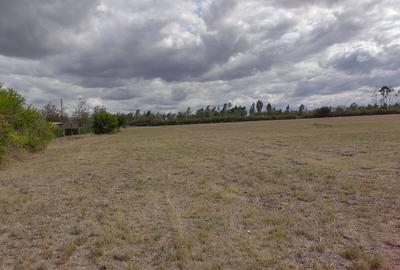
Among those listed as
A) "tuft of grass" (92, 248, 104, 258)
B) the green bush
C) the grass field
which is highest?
the green bush

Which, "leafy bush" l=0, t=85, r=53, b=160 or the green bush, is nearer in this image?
"leafy bush" l=0, t=85, r=53, b=160

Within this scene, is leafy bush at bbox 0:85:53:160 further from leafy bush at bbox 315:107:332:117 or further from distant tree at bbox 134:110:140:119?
distant tree at bbox 134:110:140:119

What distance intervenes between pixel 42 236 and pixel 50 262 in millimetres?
1164

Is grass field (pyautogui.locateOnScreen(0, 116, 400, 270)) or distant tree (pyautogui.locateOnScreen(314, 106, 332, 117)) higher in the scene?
distant tree (pyautogui.locateOnScreen(314, 106, 332, 117))

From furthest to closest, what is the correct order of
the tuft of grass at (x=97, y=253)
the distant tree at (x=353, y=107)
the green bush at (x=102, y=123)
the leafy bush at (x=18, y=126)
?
the distant tree at (x=353, y=107), the green bush at (x=102, y=123), the leafy bush at (x=18, y=126), the tuft of grass at (x=97, y=253)

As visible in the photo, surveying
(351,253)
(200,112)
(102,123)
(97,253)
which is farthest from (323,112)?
(97,253)

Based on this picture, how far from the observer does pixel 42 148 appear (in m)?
22.7

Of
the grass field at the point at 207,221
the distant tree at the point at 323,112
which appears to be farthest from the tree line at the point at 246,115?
the grass field at the point at 207,221

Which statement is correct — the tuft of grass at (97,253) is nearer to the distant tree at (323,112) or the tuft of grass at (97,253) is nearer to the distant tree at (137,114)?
the distant tree at (323,112)

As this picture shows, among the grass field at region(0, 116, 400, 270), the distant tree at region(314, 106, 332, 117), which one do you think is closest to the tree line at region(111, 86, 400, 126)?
the distant tree at region(314, 106, 332, 117)

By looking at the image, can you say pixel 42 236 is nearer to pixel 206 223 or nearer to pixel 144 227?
pixel 144 227

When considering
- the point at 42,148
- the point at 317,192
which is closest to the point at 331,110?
the point at 42,148

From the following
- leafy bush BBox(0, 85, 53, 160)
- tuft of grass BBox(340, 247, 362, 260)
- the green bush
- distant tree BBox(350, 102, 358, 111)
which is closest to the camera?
tuft of grass BBox(340, 247, 362, 260)

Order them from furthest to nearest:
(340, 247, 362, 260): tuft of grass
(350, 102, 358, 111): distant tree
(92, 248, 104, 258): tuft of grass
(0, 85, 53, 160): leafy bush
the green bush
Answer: (350, 102, 358, 111): distant tree < the green bush < (0, 85, 53, 160): leafy bush < (92, 248, 104, 258): tuft of grass < (340, 247, 362, 260): tuft of grass
